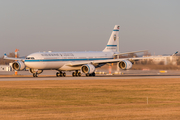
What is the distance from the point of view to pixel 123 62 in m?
64.4

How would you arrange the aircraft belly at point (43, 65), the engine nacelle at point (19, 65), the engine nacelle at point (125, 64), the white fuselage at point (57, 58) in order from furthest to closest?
the engine nacelle at point (19, 65)
the engine nacelle at point (125, 64)
the white fuselage at point (57, 58)
the aircraft belly at point (43, 65)

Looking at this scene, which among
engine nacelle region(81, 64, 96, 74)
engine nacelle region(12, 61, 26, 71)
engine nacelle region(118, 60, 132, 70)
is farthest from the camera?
engine nacelle region(12, 61, 26, 71)

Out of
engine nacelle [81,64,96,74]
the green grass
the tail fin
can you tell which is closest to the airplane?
engine nacelle [81,64,96,74]

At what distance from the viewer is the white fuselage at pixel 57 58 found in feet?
200

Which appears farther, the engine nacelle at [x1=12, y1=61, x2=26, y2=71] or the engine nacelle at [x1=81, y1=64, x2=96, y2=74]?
the engine nacelle at [x1=12, y1=61, x2=26, y2=71]

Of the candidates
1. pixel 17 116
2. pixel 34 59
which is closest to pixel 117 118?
pixel 17 116

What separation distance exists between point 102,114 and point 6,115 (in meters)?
6.15

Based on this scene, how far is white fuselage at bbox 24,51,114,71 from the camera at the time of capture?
61.1 m

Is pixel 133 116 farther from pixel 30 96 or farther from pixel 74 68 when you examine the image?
pixel 74 68

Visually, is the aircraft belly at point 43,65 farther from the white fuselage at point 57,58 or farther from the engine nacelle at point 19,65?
the engine nacelle at point 19,65

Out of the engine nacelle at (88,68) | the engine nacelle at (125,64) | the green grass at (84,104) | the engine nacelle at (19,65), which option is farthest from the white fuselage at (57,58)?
the green grass at (84,104)

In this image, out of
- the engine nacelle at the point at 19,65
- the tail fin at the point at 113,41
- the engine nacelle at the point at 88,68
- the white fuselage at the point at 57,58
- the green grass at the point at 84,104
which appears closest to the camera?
the green grass at the point at 84,104

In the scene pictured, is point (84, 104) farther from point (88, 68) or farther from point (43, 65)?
point (88, 68)

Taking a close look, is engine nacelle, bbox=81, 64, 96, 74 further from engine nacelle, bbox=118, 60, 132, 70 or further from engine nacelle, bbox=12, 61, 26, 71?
engine nacelle, bbox=12, 61, 26, 71
